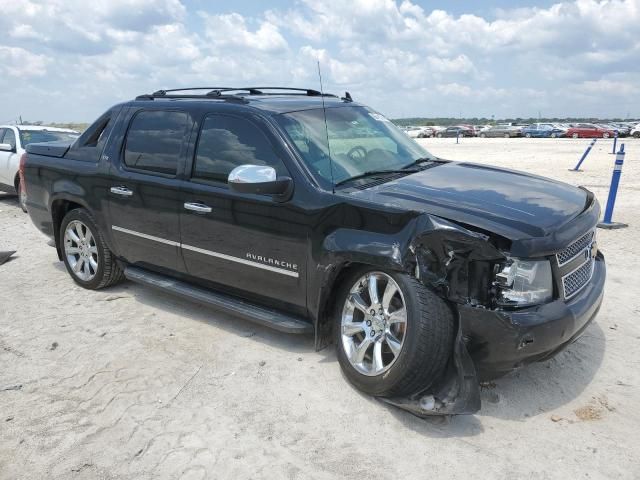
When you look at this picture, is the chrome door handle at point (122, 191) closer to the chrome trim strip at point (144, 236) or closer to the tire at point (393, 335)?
the chrome trim strip at point (144, 236)

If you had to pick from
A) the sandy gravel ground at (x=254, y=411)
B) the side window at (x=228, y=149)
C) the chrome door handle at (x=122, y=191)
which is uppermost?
the side window at (x=228, y=149)

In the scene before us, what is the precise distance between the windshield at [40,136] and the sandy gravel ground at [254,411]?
6.96 metres

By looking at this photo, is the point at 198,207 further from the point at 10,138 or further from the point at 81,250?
the point at 10,138

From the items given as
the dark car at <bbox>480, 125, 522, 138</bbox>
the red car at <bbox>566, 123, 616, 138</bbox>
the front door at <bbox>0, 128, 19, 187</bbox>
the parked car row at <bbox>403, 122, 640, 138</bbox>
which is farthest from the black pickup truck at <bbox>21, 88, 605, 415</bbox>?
the dark car at <bbox>480, 125, 522, 138</bbox>

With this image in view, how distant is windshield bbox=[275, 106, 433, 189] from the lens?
378cm

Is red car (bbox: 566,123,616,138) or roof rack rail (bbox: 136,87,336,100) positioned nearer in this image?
roof rack rail (bbox: 136,87,336,100)

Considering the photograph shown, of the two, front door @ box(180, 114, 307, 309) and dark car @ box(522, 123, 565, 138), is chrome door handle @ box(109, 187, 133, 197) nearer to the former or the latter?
front door @ box(180, 114, 307, 309)

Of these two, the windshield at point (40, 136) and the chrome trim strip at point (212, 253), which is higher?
the windshield at point (40, 136)

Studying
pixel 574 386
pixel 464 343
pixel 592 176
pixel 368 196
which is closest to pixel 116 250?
pixel 368 196

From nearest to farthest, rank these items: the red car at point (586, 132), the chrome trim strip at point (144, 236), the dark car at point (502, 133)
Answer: the chrome trim strip at point (144, 236), the red car at point (586, 132), the dark car at point (502, 133)

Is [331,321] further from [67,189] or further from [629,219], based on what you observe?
[629,219]

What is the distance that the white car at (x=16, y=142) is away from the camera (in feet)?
35.2

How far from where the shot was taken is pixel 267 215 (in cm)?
380

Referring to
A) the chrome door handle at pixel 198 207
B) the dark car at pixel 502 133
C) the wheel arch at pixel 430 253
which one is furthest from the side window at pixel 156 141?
the dark car at pixel 502 133
